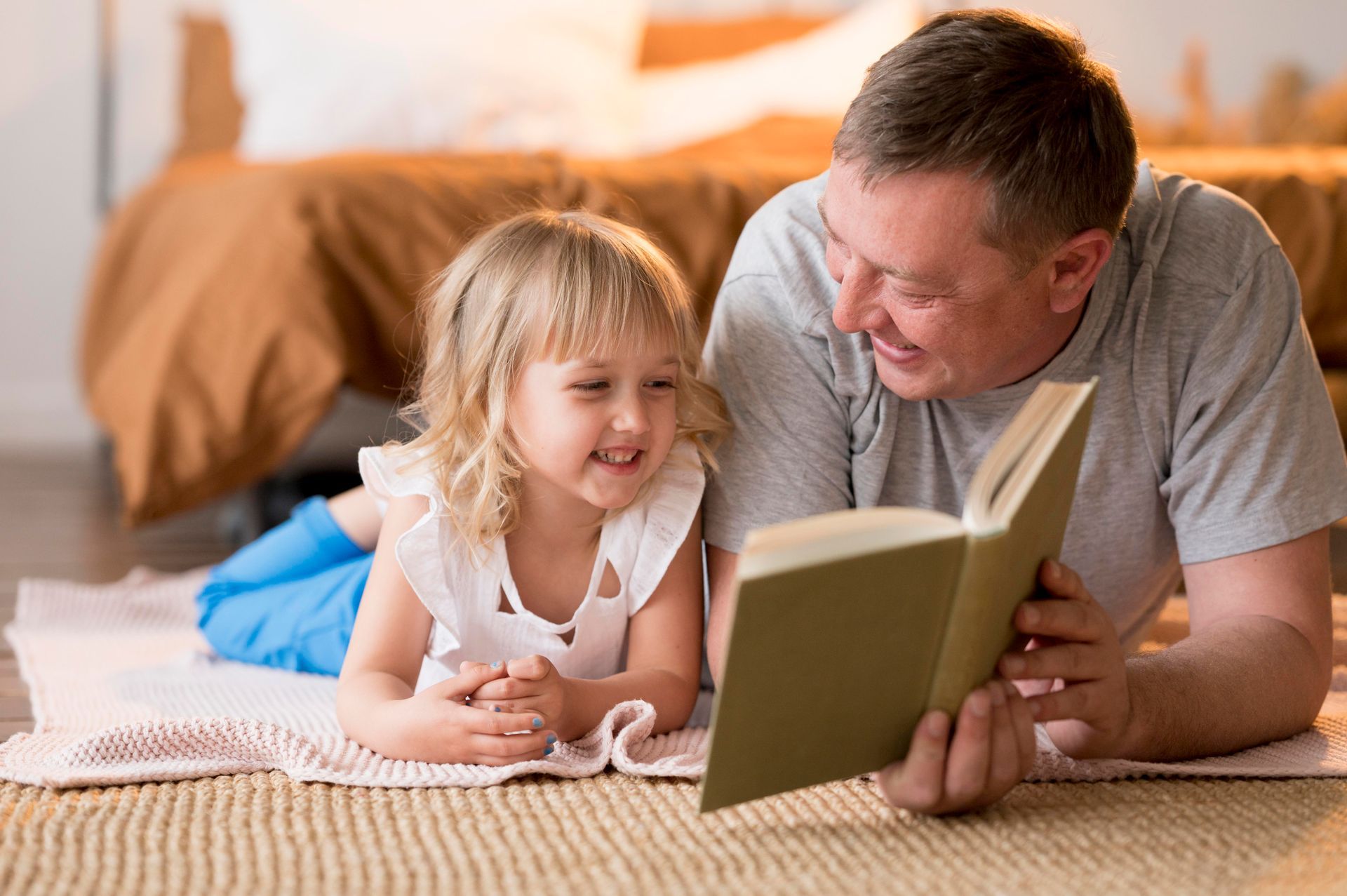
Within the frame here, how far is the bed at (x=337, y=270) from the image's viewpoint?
6.11 ft

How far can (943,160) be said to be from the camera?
37.8 inches

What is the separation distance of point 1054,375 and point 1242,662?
0.89ft

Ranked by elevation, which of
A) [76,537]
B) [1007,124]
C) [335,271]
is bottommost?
[76,537]

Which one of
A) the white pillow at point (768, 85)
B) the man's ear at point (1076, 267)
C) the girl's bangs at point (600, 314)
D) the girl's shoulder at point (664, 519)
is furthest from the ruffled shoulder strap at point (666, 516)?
the white pillow at point (768, 85)

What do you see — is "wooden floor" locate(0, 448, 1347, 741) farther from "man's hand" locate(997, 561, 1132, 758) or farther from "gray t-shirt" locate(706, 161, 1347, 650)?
"man's hand" locate(997, 561, 1132, 758)

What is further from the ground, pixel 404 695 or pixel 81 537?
pixel 404 695

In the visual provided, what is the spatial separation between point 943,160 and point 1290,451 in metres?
0.39

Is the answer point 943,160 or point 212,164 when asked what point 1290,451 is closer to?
point 943,160

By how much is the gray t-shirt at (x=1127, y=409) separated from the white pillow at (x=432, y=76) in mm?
1705

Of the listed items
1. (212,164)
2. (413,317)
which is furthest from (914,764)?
(212,164)

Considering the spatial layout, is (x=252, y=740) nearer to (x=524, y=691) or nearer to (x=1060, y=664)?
(x=524, y=691)

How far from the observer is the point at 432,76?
112 inches

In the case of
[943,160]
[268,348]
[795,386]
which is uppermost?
[943,160]

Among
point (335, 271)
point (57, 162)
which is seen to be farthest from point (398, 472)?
point (57, 162)
